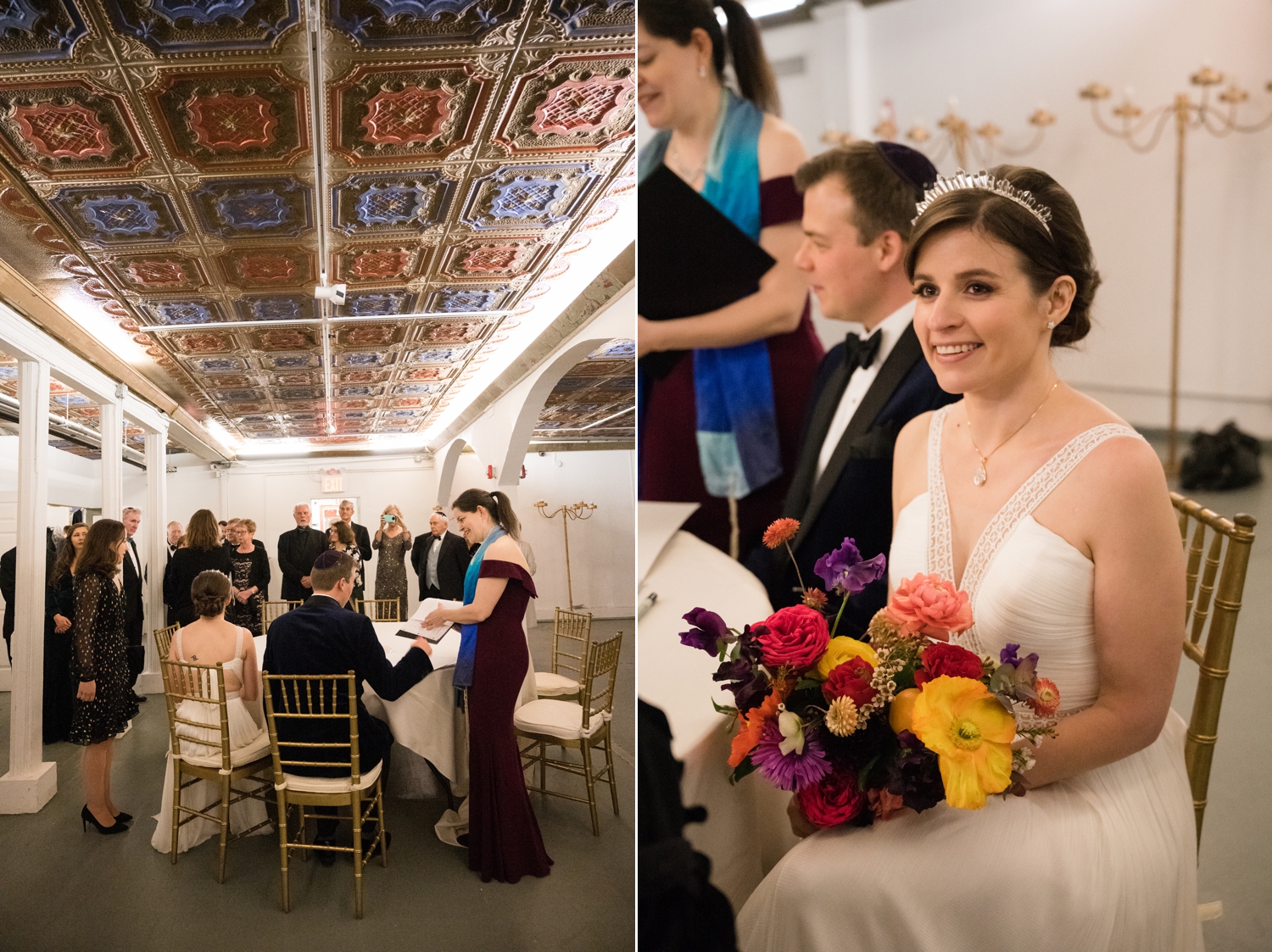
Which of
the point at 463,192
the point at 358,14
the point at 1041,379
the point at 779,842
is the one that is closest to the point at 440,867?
the point at 779,842

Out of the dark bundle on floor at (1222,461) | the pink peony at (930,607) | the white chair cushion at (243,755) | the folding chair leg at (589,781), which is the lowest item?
the folding chair leg at (589,781)

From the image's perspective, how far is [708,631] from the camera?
5.12ft

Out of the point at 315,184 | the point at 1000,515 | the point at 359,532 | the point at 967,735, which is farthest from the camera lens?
the point at 359,532

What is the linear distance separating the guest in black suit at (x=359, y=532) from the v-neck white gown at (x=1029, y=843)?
1898 mm

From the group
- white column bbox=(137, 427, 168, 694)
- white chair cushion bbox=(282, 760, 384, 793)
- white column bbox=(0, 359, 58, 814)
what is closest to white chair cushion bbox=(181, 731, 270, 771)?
white chair cushion bbox=(282, 760, 384, 793)

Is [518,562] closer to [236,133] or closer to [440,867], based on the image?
[440,867]

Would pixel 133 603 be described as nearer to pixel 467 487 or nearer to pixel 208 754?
pixel 208 754

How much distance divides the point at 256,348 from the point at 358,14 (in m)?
1.39

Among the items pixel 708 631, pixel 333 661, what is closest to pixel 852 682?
pixel 708 631

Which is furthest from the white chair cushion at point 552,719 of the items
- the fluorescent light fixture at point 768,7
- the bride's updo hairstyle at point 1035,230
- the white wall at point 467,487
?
the fluorescent light fixture at point 768,7

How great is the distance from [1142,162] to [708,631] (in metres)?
1.22

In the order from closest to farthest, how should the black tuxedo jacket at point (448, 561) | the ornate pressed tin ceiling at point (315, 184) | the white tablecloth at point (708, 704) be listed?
1. the white tablecloth at point (708, 704)
2. the ornate pressed tin ceiling at point (315, 184)
3. the black tuxedo jacket at point (448, 561)

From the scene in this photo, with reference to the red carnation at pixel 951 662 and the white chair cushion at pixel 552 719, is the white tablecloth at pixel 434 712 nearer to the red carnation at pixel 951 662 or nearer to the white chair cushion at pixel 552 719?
the white chair cushion at pixel 552 719

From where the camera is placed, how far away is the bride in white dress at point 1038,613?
140cm
